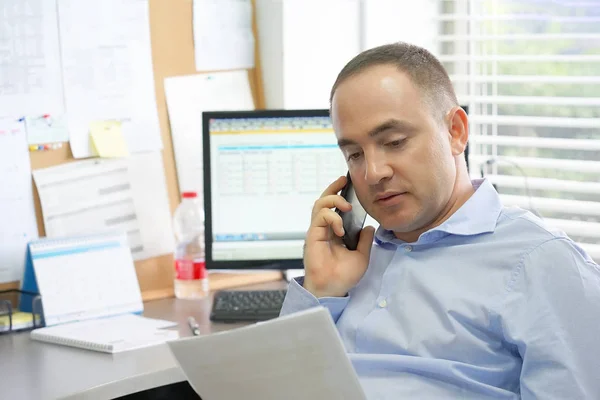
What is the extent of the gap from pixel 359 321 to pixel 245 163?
0.82 meters

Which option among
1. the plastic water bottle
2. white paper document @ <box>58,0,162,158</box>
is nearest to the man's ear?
the plastic water bottle

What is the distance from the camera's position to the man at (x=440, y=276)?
1.40 m

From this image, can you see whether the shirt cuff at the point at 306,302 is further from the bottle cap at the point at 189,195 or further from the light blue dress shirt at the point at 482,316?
the bottle cap at the point at 189,195

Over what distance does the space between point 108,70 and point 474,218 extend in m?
1.20

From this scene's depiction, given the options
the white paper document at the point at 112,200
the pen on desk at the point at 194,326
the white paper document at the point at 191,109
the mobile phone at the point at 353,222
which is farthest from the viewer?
the white paper document at the point at 191,109

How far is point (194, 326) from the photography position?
207 cm

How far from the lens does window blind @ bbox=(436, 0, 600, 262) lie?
235cm

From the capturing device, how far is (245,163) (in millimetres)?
2336

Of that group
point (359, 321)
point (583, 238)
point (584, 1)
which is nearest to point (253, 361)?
point (359, 321)

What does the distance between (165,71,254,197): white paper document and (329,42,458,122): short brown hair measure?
3.20 ft

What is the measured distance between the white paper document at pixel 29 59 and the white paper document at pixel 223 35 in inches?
17.8

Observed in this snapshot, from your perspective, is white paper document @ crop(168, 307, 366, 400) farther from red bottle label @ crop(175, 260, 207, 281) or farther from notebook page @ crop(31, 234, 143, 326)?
red bottle label @ crop(175, 260, 207, 281)

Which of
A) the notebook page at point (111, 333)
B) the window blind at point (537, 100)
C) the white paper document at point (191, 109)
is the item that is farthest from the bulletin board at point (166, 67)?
the window blind at point (537, 100)

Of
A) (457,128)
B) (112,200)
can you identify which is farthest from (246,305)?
(457,128)
